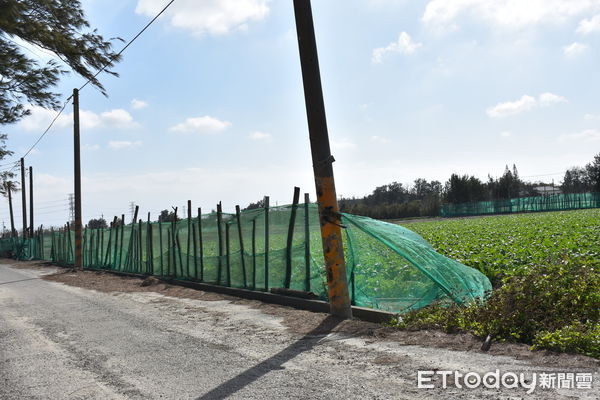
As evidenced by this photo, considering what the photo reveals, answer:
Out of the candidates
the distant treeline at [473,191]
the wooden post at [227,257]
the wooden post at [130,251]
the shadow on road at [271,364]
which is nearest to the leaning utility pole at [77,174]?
the wooden post at [130,251]

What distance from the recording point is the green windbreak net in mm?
8242

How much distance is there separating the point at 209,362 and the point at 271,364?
0.76 metres

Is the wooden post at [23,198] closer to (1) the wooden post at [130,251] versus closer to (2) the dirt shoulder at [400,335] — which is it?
(1) the wooden post at [130,251]

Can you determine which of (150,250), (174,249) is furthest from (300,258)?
(150,250)

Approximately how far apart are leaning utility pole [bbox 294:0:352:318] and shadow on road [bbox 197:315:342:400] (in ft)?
1.76

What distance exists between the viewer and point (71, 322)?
9141 mm

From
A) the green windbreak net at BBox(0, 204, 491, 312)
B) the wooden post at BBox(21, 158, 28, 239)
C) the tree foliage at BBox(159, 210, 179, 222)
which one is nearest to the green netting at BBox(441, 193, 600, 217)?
the tree foliage at BBox(159, 210, 179, 222)

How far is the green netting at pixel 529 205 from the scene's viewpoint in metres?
71.8

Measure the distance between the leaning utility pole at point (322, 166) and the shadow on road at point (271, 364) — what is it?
535mm

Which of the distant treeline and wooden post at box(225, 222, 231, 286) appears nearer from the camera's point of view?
wooden post at box(225, 222, 231, 286)

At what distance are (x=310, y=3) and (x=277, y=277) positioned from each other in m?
5.71

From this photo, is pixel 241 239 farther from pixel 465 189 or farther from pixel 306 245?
pixel 465 189

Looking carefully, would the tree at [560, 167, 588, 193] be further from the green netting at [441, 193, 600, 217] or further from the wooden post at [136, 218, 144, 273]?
the wooden post at [136, 218, 144, 273]

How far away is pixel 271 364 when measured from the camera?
18.9ft
